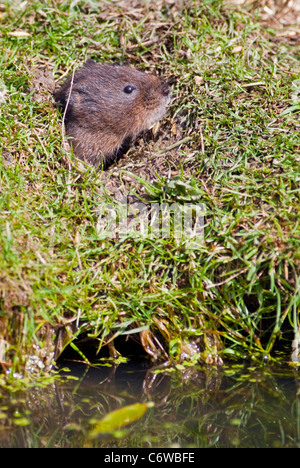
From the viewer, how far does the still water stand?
304 cm

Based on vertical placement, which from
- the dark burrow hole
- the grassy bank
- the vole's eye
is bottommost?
the dark burrow hole

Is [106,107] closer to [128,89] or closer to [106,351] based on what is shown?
[128,89]

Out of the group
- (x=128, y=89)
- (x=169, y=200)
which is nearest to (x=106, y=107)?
(x=128, y=89)

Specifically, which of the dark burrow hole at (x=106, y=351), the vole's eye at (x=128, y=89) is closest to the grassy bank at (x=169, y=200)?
the dark burrow hole at (x=106, y=351)

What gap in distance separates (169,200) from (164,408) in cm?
160

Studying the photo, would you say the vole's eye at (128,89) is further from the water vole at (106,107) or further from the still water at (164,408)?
the still water at (164,408)

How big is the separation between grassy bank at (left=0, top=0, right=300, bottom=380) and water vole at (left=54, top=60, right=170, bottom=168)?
0.55ft

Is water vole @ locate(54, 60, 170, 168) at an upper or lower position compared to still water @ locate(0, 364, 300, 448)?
upper

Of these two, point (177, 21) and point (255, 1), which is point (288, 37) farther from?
point (177, 21)

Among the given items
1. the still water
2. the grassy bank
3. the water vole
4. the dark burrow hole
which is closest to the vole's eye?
the water vole

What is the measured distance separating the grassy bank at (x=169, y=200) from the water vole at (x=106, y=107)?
166 millimetres

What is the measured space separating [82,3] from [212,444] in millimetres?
4793

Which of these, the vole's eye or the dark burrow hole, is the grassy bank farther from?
the vole's eye

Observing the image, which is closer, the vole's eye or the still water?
the still water
